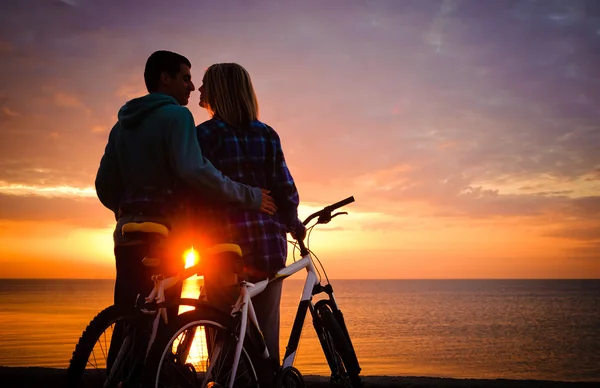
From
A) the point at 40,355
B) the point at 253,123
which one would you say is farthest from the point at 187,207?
the point at 40,355

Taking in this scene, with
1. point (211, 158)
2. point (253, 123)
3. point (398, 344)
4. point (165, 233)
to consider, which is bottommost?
point (398, 344)

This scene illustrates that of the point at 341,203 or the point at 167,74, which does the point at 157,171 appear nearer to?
the point at 167,74

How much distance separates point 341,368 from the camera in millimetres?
4098

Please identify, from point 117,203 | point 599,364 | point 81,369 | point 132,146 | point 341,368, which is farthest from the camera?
point 599,364

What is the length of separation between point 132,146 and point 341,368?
2.10 metres

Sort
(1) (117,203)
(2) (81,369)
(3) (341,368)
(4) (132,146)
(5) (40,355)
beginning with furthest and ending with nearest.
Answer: (5) (40,355), (3) (341,368), (1) (117,203), (4) (132,146), (2) (81,369)

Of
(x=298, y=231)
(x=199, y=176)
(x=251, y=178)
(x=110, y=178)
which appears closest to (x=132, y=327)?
(x=199, y=176)

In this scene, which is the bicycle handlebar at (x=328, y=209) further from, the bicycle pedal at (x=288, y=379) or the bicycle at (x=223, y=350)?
the bicycle pedal at (x=288, y=379)

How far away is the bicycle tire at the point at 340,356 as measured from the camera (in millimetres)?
4031

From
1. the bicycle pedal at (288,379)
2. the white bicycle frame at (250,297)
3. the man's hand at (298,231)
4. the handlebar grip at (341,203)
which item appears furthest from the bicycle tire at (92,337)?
the handlebar grip at (341,203)

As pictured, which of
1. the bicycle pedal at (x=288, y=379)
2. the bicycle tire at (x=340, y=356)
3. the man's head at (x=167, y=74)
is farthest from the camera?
the bicycle tire at (x=340, y=356)

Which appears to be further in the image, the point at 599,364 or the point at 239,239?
the point at 599,364

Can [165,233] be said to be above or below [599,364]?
above

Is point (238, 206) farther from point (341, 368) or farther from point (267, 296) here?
point (341, 368)
